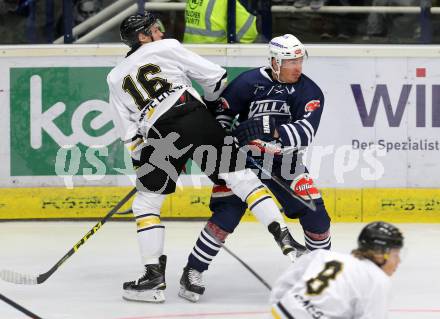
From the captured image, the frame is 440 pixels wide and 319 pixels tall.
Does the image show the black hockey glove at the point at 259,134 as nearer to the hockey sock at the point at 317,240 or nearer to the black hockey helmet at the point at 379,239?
the hockey sock at the point at 317,240

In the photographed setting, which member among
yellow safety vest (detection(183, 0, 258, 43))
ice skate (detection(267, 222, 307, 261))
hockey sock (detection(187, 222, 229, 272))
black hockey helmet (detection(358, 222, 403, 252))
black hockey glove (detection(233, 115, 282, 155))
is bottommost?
hockey sock (detection(187, 222, 229, 272))

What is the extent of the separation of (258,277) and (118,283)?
0.79m

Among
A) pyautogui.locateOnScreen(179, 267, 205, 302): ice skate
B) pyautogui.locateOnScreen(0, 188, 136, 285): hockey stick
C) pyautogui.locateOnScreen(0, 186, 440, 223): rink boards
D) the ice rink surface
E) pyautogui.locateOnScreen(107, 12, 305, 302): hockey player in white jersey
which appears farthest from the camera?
pyautogui.locateOnScreen(0, 186, 440, 223): rink boards

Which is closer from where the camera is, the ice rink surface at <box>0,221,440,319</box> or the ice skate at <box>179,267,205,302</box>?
the ice rink surface at <box>0,221,440,319</box>

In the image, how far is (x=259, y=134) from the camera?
605cm

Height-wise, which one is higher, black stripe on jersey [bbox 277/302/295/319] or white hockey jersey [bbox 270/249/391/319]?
white hockey jersey [bbox 270/249/391/319]

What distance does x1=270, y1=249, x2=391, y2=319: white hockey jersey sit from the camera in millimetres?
3918

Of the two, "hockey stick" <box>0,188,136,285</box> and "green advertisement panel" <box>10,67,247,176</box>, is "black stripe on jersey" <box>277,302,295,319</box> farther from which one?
"green advertisement panel" <box>10,67,247,176</box>

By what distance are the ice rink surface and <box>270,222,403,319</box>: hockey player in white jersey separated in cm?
178

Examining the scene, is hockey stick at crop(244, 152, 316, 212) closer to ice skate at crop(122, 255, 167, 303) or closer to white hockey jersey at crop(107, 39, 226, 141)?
white hockey jersey at crop(107, 39, 226, 141)

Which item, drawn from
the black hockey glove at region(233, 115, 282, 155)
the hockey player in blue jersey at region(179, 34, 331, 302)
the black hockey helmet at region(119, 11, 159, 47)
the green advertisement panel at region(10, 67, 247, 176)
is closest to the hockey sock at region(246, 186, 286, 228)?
the hockey player in blue jersey at region(179, 34, 331, 302)

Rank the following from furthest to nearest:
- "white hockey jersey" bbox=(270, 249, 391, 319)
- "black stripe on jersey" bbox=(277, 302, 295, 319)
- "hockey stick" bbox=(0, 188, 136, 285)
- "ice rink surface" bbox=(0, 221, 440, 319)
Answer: "hockey stick" bbox=(0, 188, 136, 285) < "ice rink surface" bbox=(0, 221, 440, 319) < "black stripe on jersey" bbox=(277, 302, 295, 319) < "white hockey jersey" bbox=(270, 249, 391, 319)

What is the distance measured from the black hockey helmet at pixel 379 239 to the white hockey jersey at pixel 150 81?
220cm

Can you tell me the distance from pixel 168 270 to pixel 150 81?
1.26 meters
